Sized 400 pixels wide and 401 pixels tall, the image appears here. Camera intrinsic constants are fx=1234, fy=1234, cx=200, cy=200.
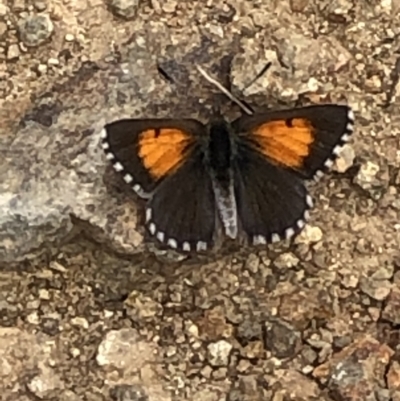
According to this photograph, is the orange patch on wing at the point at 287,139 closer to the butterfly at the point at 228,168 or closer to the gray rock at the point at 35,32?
the butterfly at the point at 228,168

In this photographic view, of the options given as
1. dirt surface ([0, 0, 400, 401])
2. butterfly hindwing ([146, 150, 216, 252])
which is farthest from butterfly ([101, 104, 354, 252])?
dirt surface ([0, 0, 400, 401])

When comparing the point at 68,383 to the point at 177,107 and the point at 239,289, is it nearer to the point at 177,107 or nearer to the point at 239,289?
the point at 239,289

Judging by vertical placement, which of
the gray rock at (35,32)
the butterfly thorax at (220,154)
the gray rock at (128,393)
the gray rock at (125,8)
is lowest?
the gray rock at (128,393)

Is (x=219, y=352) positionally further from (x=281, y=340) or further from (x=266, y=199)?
(x=266, y=199)

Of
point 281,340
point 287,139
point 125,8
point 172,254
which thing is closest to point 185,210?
point 172,254

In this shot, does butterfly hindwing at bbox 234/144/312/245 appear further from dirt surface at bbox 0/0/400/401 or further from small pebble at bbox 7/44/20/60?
small pebble at bbox 7/44/20/60

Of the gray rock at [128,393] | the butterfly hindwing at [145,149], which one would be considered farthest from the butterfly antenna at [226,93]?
the gray rock at [128,393]

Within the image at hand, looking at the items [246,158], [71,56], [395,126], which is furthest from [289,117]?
[71,56]

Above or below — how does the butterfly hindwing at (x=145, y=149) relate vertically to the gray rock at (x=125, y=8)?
below
